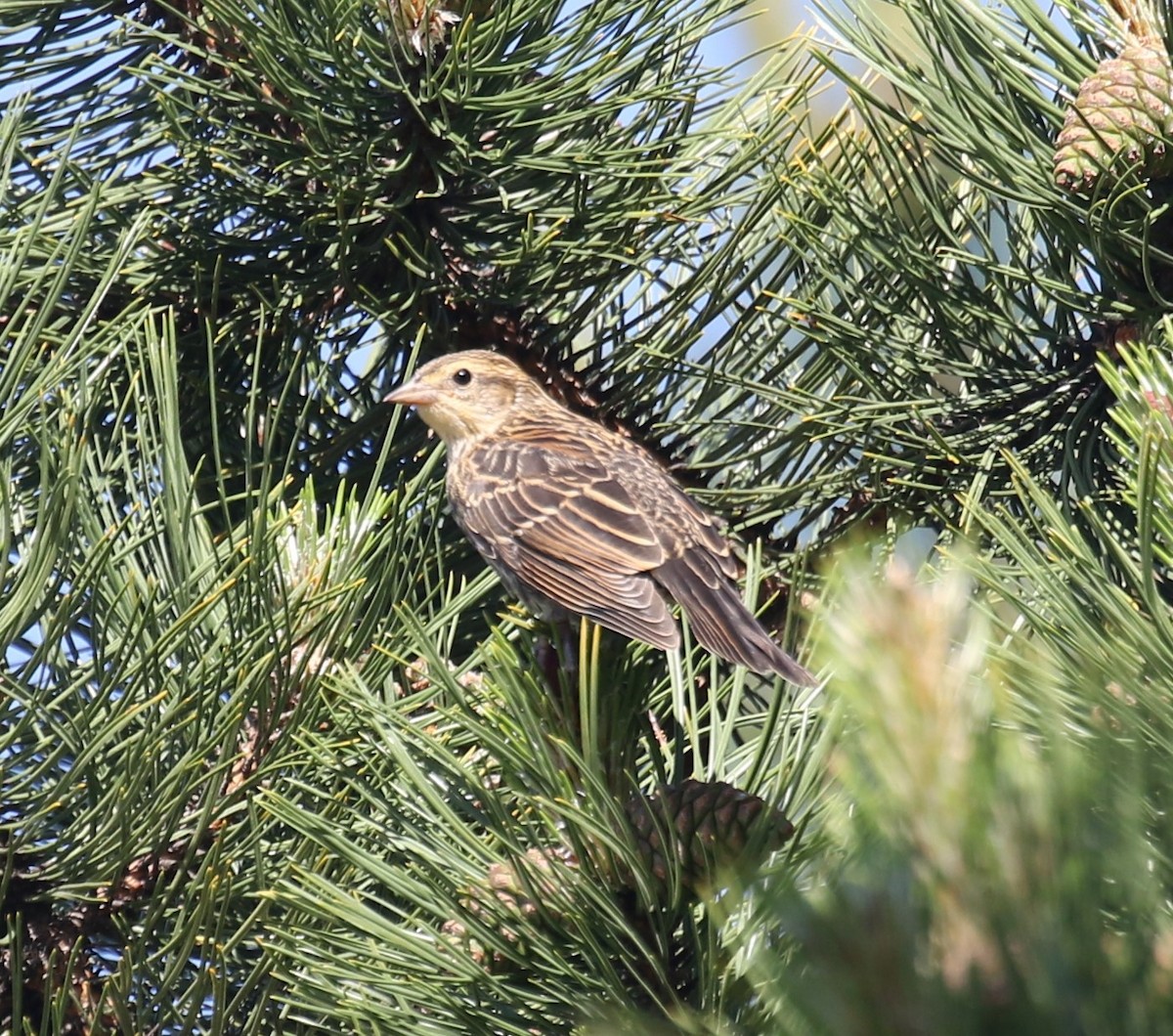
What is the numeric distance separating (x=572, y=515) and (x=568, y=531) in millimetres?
71

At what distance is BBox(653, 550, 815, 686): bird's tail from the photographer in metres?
2.09

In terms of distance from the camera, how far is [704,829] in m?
1.56

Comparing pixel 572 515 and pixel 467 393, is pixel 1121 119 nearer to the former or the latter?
pixel 467 393

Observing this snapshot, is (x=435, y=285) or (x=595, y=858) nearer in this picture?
(x=595, y=858)

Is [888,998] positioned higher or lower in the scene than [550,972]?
higher

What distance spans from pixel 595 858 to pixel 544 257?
1.22m

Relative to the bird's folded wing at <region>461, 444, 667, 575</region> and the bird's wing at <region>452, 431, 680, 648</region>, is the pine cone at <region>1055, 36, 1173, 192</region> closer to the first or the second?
the bird's wing at <region>452, 431, 680, 648</region>

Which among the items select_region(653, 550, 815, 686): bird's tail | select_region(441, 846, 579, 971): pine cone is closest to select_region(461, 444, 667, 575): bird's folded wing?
select_region(653, 550, 815, 686): bird's tail

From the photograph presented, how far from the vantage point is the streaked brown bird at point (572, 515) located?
2523 millimetres

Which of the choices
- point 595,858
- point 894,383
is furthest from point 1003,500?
point 595,858

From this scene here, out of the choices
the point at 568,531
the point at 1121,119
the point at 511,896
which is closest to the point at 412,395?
the point at 568,531

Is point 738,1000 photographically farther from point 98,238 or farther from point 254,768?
point 98,238

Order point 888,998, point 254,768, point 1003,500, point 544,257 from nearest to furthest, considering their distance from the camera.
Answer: point 888,998
point 254,768
point 1003,500
point 544,257

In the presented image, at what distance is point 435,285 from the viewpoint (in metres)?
2.43
